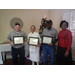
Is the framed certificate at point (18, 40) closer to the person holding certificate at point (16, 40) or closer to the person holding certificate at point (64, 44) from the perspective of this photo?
the person holding certificate at point (16, 40)

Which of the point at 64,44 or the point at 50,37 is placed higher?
the point at 50,37

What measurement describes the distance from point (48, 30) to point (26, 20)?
6.87 feet

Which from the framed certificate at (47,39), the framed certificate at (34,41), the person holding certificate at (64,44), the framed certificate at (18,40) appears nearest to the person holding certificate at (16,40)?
the framed certificate at (18,40)

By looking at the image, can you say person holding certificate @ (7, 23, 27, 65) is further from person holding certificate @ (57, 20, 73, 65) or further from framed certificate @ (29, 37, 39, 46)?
person holding certificate @ (57, 20, 73, 65)

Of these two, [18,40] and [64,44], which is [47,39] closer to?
[64,44]

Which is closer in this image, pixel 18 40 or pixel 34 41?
pixel 18 40

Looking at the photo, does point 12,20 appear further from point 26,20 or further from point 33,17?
point 33,17

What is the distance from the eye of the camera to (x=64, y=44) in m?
1.63

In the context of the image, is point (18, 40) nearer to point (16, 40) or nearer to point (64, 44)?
point (16, 40)

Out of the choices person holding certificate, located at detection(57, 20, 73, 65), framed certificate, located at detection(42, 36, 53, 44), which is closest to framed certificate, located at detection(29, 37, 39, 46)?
framed certificate, located at detection(42, 36, 53, 44)

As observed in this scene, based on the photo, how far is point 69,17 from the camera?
272cm

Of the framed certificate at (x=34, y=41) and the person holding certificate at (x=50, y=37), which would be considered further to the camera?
the framed certificate at (x=34, y=41)

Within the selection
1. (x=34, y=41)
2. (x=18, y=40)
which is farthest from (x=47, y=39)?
(x=18, y=40)

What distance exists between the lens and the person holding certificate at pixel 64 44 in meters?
1.58
